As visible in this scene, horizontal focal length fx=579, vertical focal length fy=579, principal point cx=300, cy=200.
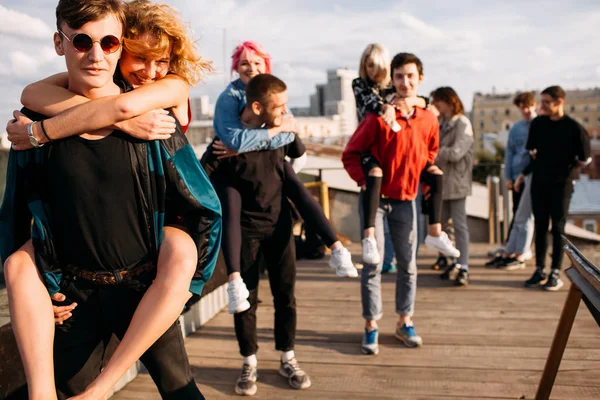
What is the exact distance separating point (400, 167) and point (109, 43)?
2.27 meters

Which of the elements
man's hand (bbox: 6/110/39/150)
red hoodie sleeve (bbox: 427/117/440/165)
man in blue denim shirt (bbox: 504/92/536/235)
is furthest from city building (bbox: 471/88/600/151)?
man's hand (bbox: 6/110/39/150)

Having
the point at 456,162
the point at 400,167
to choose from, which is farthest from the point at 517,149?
the point at 400,167

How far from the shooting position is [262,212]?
3127mm

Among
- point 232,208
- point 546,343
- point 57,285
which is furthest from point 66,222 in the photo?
point 546,343

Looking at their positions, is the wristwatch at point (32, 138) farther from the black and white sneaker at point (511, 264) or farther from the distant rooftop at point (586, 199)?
the distant rooftop at point (586, 199)

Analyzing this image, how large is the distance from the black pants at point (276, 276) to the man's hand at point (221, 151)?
1.38 ft

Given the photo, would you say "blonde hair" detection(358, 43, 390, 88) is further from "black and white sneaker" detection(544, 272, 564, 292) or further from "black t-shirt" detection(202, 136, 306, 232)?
"black and white sneaker" detection(544, 272, 564, 292)

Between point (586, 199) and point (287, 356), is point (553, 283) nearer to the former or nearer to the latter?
point (287, 356)

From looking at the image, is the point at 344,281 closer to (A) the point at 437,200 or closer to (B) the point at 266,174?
(A) the point at 437,200

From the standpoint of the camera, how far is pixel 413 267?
3.81 m

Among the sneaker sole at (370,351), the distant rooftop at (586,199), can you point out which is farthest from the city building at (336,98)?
the sneaker sole at (370,351)

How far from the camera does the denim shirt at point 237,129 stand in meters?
3.04

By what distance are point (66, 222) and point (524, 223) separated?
5173 millimetres

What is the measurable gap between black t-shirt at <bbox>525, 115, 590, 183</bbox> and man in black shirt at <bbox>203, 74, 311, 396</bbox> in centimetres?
281
